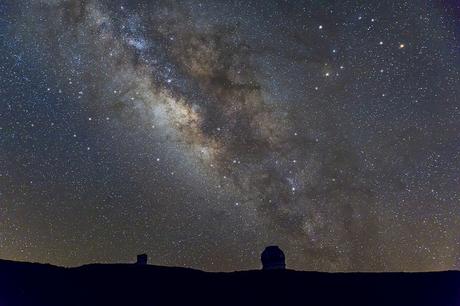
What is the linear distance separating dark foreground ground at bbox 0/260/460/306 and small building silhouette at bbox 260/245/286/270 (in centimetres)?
172

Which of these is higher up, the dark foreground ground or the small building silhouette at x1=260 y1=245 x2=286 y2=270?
the small building silhouette at x1=260 y1=245 x2=286 y2=270

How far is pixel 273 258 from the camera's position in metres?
12.1

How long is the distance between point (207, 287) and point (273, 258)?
2.58 m

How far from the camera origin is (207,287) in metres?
9.95

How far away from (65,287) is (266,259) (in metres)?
4.66

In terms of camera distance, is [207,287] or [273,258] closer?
[207,287]

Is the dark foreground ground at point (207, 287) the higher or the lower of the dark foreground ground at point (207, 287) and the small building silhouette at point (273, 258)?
the lower

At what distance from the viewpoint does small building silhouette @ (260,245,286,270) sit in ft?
39.5

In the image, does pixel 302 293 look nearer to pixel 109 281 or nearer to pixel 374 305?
pixel 374 305

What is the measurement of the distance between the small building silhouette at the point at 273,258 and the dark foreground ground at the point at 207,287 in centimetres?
172

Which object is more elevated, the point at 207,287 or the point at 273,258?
the point at 273,258

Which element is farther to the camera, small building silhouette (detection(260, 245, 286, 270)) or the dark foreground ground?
small building silhouette (detection(260, 245, 286, 270))

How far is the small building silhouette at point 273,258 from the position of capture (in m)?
12.0

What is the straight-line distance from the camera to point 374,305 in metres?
9.63
